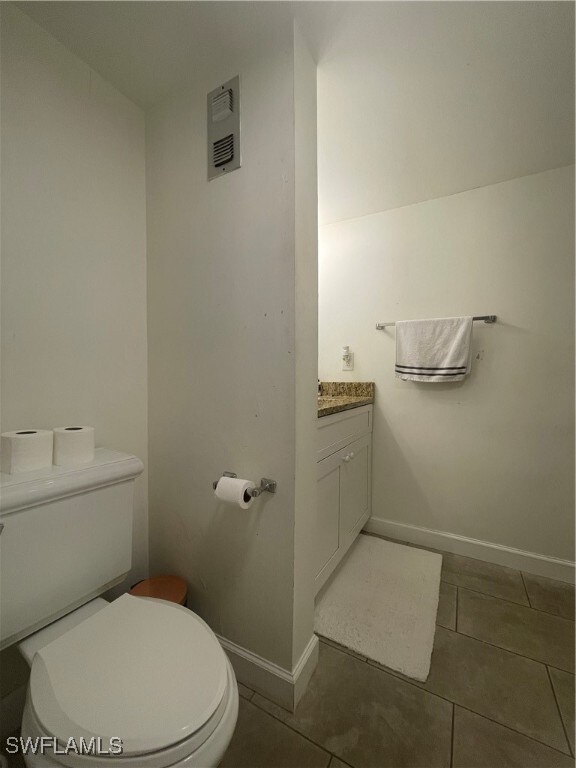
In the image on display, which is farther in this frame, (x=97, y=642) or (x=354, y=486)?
(x=354, y=486)

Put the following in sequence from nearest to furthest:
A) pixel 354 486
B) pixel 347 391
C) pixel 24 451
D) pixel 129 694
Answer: pixel 129 694 < pixel 24 451 < pixel 354 486 < pixel 347 391

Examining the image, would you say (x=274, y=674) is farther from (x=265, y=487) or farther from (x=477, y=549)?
(x=477, y=549)

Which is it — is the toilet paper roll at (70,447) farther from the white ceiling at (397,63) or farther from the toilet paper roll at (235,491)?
the white ceiling at (397,63)

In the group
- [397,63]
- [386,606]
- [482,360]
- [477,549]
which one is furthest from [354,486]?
[397,63]

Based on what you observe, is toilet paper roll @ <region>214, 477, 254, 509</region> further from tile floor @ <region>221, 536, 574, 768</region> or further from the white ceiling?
the white ceiling

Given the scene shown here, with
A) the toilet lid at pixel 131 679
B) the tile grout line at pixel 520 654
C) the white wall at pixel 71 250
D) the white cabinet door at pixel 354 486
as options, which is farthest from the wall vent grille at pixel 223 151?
the tile grout line at pixel 520 654

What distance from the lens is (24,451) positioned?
0.81m

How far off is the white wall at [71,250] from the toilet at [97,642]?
273mm

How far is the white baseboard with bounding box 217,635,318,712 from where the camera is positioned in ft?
3.12

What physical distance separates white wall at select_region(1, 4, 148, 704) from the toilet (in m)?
0.27

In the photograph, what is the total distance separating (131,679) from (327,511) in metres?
0.88

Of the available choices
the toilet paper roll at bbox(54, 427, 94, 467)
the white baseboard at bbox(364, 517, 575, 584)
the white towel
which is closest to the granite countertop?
the white towel

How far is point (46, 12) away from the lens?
3.02 feet

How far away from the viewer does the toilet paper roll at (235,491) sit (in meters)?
0.92
